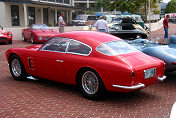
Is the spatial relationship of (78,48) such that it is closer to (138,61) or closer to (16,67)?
(138,61)

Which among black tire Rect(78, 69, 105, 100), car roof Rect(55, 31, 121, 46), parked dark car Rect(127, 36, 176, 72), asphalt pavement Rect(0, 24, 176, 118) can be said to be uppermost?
car roof Rect(55, 31, 121, 46)

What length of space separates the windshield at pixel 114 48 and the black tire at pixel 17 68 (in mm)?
2507

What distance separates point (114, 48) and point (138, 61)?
0.62 m

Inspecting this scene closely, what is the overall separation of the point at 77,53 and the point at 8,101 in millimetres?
1788

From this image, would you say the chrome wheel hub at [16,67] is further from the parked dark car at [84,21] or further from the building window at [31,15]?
the building window at [31,15]

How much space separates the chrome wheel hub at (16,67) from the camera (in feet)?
22.8

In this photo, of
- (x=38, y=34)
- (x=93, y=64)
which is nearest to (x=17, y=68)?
(x=93, y=64)

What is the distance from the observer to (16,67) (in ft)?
23.1

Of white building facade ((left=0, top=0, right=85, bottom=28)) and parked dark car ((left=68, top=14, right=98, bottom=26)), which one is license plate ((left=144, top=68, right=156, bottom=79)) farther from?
parked dark car ((left=68, top=14, right=98, bottom=26))

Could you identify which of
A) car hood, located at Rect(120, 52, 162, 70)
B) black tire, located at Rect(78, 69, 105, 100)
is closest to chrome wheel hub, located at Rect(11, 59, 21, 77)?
black tire, located at Rect(78, 69, 105, 100)

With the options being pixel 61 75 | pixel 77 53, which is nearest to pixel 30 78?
pixel 61 75

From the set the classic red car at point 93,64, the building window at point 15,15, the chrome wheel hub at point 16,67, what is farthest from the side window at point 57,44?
the building window at point 15,15

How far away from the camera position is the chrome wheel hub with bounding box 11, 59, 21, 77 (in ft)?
22.8

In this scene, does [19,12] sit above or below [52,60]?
above
